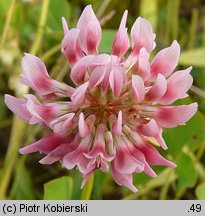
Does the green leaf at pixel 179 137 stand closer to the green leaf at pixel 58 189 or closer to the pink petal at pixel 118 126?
the green leaf at pixel 58 189

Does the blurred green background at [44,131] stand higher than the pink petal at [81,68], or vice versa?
the pink petal at [81,68]

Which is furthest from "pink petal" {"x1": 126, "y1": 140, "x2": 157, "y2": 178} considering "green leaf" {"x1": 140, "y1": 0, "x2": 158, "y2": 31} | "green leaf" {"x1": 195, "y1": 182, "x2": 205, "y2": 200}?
"green leaf" {"x1": 140, "y1": 0, "x2": 158, "y2": 31}

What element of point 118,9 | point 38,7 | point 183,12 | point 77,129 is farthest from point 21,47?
point 77,129

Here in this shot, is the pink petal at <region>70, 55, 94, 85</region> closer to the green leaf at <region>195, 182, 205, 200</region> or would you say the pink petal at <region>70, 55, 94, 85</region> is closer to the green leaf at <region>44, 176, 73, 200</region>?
the green leaf at <region>44, 176, 73, 200</region>

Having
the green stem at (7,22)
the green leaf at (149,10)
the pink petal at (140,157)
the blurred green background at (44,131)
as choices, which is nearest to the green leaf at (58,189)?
the blurred green background at (44,131)

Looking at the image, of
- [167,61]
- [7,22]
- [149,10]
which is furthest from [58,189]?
[149,10]
